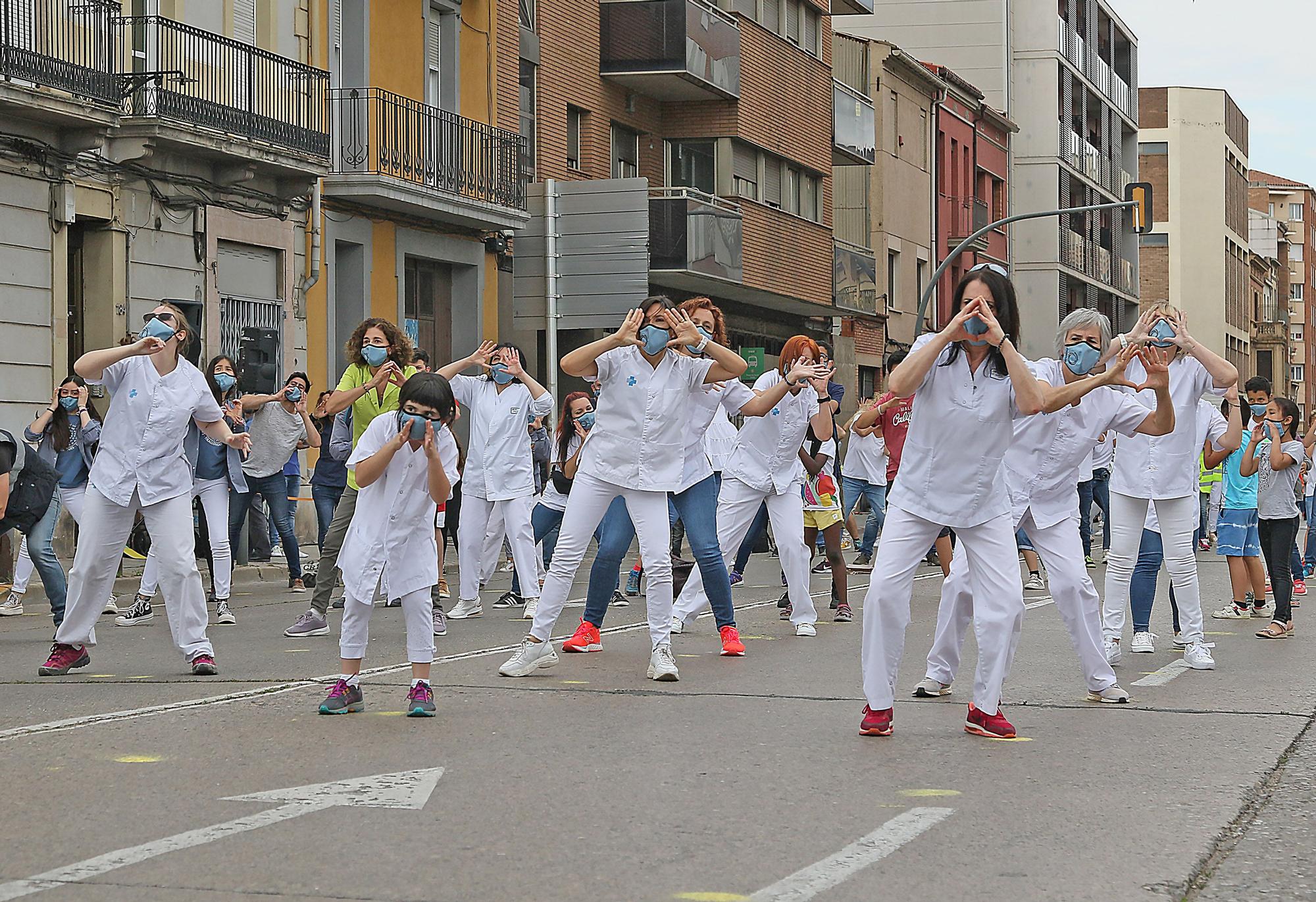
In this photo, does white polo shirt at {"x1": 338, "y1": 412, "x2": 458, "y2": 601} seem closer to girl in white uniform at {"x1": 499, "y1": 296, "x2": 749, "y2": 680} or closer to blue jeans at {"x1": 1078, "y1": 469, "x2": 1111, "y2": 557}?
girl in white uniform at {"x1": 499, "y1": 296, "x2": 749, "y2": 680}

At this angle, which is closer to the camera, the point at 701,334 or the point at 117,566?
the point at 701,334

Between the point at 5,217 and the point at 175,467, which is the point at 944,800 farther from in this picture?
the point at 5,217

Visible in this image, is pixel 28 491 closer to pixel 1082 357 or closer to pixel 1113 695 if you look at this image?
pixel 1082 357

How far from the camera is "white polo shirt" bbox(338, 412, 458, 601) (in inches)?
320

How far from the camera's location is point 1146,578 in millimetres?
11078

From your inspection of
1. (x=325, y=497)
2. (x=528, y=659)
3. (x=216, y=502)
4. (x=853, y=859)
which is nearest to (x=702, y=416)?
(x=528, y=659)

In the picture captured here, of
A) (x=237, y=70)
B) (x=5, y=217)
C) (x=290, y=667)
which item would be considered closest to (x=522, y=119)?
(x=237, y=70)

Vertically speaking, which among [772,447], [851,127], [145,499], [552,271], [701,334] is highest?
[851,127]

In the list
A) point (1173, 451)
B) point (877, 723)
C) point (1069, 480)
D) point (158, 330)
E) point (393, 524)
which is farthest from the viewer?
point (1173, 451)

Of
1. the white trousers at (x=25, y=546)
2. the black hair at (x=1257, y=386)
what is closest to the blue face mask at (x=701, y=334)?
the white trousers at (x=25, y=546)

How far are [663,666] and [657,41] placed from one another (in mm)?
23402

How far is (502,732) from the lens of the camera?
24.8 ft

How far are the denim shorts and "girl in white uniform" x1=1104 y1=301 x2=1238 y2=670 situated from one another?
2.62 metres

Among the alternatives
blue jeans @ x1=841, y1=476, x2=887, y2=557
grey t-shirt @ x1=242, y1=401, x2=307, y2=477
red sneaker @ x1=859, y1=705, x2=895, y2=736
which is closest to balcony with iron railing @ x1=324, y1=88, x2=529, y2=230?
blue jeans @ x1=841, y1=476, x2=887, y2=557
